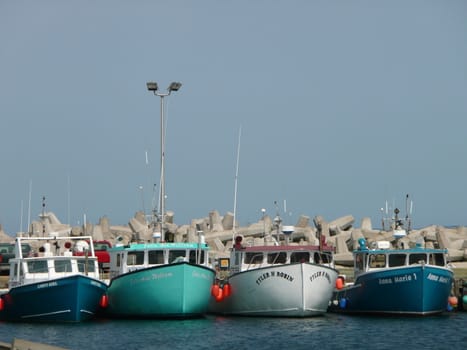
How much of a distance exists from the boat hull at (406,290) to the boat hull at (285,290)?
4.26ft

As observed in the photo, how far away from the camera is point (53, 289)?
34656 mm

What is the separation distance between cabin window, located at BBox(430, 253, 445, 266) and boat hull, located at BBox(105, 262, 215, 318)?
7.72m

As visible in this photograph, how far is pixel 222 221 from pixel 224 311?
2841 cm

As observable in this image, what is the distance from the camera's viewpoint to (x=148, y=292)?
3481cm

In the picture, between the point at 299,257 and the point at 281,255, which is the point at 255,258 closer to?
the point at 281,255

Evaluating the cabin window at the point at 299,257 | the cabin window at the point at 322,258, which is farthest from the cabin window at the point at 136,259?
the cabin window at the point at 322,258

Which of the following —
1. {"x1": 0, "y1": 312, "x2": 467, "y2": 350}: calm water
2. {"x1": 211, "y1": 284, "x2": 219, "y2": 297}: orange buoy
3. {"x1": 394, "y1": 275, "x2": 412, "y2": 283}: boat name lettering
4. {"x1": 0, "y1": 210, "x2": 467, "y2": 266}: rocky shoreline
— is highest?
{"x1": 0, "y1": 210, "x2": 467, "y2": 266}: rocky shoreline

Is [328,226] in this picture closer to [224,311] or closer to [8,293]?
[224,311]

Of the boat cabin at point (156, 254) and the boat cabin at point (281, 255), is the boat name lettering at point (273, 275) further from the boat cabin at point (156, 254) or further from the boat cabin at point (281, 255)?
the boat cabin at point (156, 254)

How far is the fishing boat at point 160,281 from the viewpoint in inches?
1363

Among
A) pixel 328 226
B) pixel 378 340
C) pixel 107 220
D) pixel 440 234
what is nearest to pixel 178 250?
pixel 378 340

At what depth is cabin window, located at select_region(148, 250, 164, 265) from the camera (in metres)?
37.0

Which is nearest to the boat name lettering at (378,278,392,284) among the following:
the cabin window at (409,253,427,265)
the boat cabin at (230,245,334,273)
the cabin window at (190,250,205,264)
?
the cabin window at (409,253,427,265)

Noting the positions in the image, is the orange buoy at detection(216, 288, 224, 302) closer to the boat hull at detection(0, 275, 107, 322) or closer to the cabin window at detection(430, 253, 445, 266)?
the boat hull at detection(0, 275, 107, 322)
